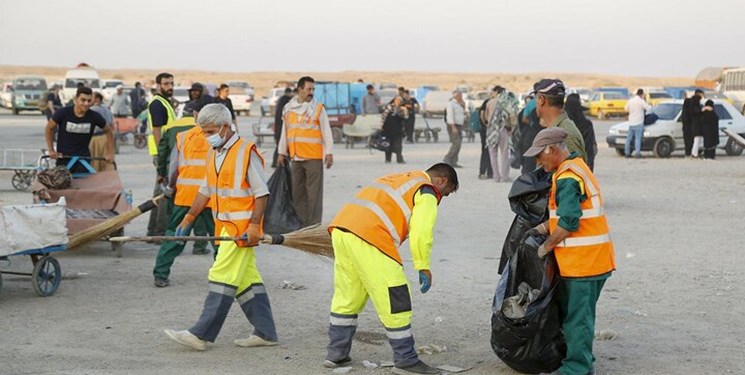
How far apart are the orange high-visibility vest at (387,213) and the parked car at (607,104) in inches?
2048

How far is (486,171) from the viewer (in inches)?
920

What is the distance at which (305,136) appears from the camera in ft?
43.4

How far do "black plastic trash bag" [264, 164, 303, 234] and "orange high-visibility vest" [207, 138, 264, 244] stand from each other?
4759 millimetres

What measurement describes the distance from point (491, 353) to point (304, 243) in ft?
5.12

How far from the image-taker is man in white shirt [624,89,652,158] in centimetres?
2886

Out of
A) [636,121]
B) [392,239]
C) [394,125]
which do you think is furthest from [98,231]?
[636,121]

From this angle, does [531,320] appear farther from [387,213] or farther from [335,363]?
[335,363]

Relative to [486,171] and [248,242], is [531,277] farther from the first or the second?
[486,171]

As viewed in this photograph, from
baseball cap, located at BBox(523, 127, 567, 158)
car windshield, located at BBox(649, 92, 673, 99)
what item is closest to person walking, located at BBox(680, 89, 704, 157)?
baseball cap, located at BBox(523, 127, 567, 158)

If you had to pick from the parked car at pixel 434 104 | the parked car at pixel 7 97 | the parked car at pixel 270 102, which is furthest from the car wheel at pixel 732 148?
the parked car at pixel 7 97

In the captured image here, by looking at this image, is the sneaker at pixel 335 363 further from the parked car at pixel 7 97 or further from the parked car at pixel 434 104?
the parked car at pixel 7 97

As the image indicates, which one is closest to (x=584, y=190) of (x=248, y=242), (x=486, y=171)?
(x=248, y=242)

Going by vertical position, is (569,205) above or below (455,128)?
above

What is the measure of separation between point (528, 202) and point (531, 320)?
2.61 feet
